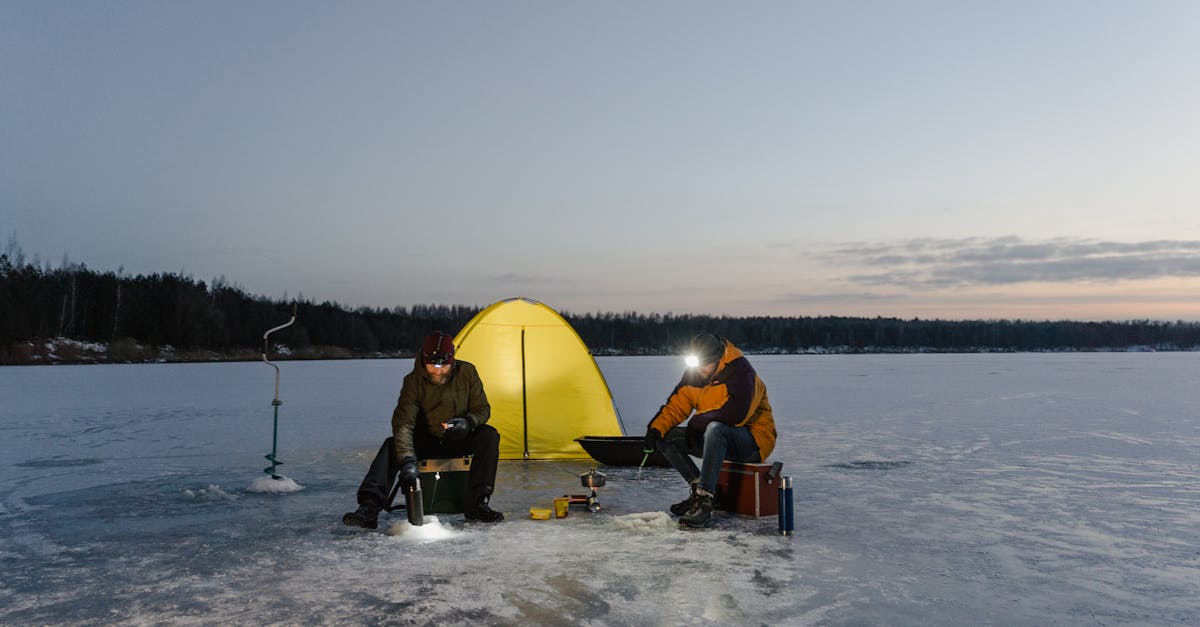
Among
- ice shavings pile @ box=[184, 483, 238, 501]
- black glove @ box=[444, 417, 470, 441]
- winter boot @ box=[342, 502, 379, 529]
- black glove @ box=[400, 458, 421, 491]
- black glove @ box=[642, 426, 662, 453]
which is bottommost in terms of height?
ice shavings pile @ box=[184, 483, 238, 501]

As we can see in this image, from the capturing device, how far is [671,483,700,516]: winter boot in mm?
5824

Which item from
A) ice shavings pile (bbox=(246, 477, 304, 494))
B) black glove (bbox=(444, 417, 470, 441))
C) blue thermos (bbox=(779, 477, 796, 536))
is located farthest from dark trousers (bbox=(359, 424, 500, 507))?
blue thermos (bbox=(779, 477, 796, 536))

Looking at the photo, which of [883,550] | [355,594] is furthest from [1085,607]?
[355,594]

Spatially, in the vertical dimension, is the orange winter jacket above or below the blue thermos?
above

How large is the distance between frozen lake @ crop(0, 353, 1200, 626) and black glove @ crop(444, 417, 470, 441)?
69 cm

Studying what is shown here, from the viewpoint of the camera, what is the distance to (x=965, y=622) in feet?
12.1

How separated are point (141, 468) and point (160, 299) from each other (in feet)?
273

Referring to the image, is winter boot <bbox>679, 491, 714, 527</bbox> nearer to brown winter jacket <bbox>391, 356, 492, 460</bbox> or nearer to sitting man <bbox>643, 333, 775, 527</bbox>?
sitting man <bbox>643, 333, 775, 527</bbox>

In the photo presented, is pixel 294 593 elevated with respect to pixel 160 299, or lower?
lower

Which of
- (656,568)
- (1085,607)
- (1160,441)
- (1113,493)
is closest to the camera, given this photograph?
(1085,607)

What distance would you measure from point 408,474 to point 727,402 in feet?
7.94

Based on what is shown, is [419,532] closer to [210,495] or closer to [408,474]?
[408,474]

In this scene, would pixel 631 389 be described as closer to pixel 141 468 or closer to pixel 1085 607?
pixel 141 468

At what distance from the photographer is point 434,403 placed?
19.8ft
